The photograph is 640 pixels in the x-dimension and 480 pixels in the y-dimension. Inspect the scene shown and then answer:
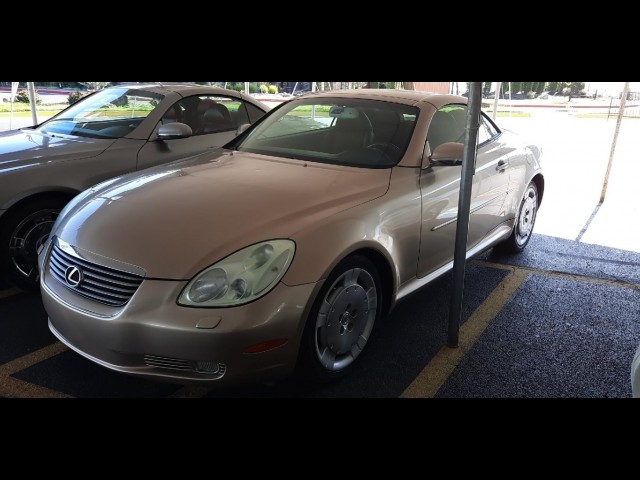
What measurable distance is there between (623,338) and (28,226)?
3970mm

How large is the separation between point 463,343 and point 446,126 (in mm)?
1502

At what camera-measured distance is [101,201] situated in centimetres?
277

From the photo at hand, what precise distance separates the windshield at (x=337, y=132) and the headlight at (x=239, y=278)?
111 cm

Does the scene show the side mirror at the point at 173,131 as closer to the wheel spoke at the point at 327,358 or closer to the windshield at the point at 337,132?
the windshield at the point at 337,132

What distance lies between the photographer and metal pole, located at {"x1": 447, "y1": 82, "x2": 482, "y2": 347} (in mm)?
2680

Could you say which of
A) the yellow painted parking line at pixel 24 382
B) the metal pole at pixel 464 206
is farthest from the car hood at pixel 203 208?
the yellow painted parking line at pixel 24 382

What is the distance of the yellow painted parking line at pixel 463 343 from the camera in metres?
2.70

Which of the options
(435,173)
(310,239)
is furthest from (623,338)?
(310,239)

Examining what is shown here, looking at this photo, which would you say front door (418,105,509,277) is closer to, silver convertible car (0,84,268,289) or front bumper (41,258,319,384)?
front bumper (41,258,319,384)

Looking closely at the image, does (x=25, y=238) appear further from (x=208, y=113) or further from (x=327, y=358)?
(x=327, y=358)

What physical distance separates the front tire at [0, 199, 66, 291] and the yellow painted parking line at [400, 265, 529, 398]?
2.69 metres
